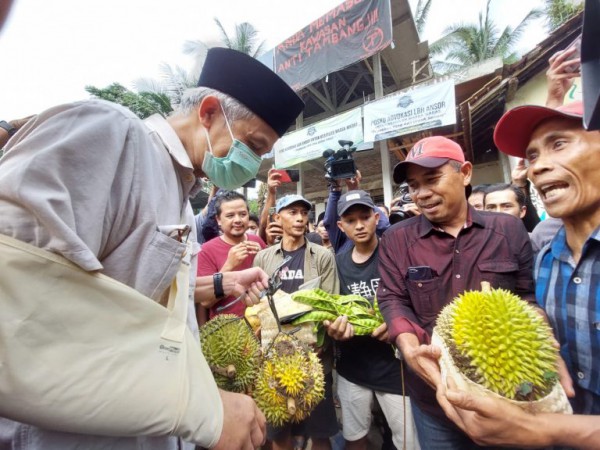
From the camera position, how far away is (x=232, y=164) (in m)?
1.41

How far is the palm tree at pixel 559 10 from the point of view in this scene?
9.62 m

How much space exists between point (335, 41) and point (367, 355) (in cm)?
1227

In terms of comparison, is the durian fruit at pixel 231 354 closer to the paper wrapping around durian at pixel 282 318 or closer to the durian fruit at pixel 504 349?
the paper wrapping around durian at pixel 282 318

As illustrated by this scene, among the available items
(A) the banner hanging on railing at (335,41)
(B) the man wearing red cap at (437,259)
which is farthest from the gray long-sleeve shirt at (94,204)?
(A) the banner hanging on railing at (335,41)

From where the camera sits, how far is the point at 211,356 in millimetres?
1367

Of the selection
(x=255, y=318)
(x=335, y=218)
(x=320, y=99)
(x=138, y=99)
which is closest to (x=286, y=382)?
(x=255, y=318)

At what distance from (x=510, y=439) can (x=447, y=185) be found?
124cm

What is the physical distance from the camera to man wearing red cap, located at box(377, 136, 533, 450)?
1624 millimetres

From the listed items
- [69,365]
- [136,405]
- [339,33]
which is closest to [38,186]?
[69,365]

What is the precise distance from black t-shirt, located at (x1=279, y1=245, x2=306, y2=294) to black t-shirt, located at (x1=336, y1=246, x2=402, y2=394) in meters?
0.42

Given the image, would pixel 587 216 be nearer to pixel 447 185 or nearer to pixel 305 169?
pixel 447 185


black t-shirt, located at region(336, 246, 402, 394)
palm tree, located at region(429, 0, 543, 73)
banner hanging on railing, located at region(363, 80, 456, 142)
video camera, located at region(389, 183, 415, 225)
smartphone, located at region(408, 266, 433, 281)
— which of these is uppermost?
palm tree, located at region(429, 0, 543, 73)

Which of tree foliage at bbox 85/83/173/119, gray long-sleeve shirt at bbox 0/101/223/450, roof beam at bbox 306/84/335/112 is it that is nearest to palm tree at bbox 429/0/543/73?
roof beam at bbox 306/84/335/112

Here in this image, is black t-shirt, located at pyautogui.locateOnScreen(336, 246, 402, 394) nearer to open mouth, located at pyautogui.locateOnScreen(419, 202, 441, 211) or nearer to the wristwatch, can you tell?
open mouth, located at pyautogui.locateOnScreen(419, 202, 441, 211)
